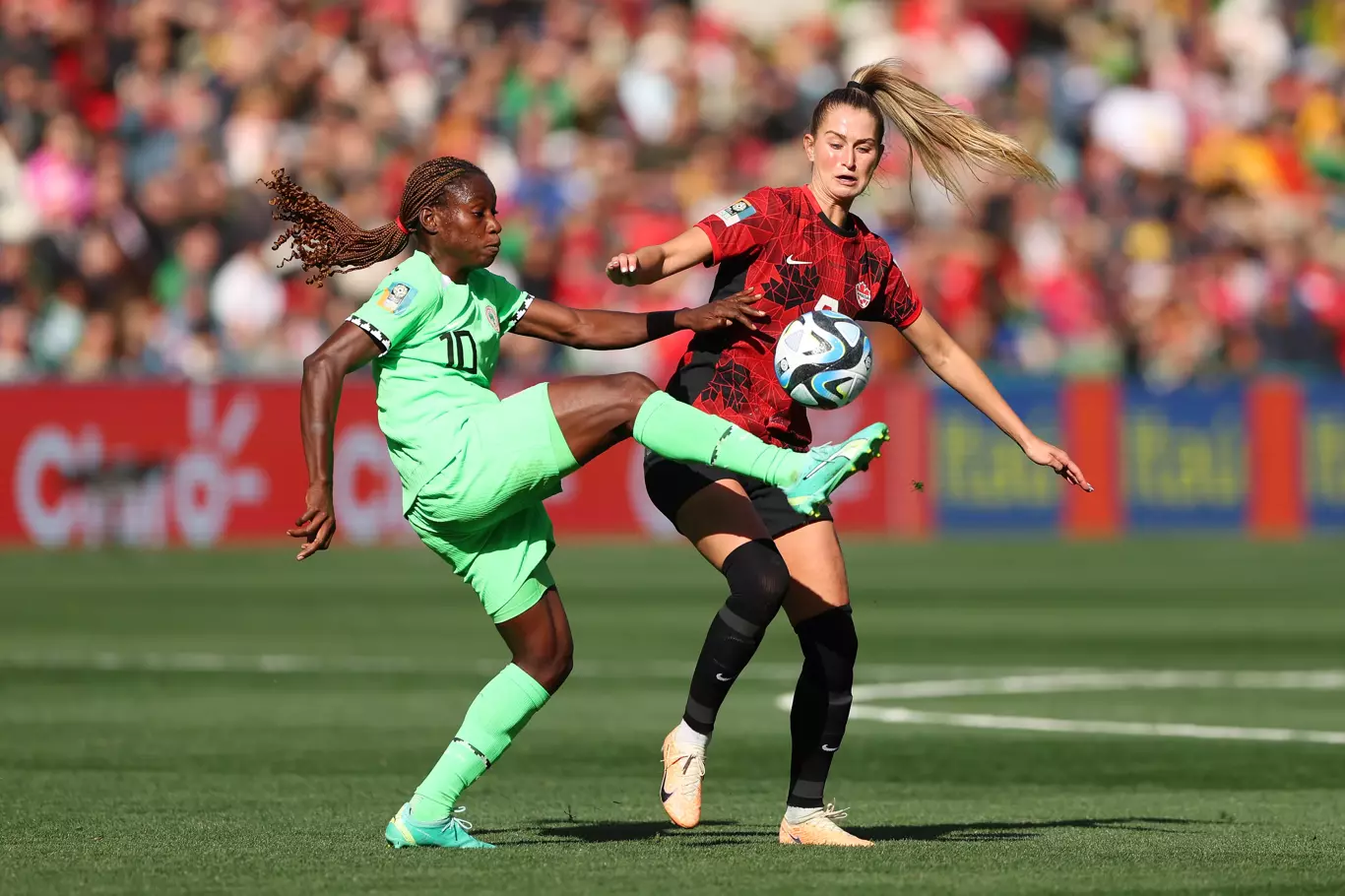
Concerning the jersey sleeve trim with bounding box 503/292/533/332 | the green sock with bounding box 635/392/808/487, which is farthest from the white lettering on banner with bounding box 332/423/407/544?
the green sock with bounding box 635/392/808/487

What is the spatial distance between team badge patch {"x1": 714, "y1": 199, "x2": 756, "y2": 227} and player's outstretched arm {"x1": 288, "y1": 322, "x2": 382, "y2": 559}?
132 cm

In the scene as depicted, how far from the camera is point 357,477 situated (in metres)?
21.0

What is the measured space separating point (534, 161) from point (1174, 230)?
7.15 metres

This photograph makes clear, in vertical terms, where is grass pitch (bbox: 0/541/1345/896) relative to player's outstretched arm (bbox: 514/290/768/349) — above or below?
below

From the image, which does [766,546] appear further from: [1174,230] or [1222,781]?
[1174,230]

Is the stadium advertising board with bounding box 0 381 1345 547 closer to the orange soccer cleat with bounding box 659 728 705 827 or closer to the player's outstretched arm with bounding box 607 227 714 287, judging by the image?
the player's outstretched arm with bounding box 607 227 714 287

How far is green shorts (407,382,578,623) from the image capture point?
6.57 m

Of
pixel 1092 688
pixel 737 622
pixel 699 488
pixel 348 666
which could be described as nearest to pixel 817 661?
pixel 737 622

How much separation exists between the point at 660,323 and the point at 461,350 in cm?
66

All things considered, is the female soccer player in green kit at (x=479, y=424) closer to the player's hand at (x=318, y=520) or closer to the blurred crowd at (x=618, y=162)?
the player's hand at (x=318, y=520)

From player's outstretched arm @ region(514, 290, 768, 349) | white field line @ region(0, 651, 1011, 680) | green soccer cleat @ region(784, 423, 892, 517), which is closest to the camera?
green soccer cleat @ region(784, 423, 892, 517)

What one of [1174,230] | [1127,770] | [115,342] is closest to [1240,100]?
[1174,230]

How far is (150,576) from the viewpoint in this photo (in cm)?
1903

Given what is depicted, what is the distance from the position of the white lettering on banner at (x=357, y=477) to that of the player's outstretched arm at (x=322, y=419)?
47.0 feet
